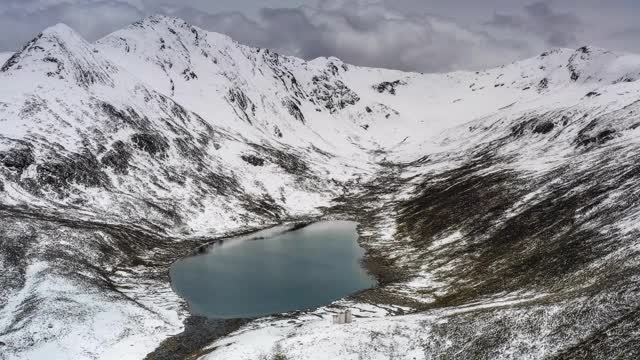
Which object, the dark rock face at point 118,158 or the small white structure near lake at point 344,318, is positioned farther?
the dark rock face at point 118,158

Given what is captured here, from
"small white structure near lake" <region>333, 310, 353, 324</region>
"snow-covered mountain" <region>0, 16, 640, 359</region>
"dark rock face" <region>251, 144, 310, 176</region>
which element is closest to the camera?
"snow-covered mountain" <region>0, 16, 640, 359</region>

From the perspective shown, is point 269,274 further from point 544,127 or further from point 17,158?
point 544,127

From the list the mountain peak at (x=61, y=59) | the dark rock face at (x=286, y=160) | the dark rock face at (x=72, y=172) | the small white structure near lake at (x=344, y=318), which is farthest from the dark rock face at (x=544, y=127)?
the mountain peak at (x=61, y=59)

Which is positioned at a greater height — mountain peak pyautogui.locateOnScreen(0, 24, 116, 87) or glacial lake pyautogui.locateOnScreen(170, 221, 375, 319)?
mountain peak pyautogui.locateOnScreen(0, 24, 116, 87)

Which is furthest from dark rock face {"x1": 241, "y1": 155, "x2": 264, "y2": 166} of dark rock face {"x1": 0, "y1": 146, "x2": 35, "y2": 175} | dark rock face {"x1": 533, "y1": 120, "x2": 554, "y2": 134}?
dark rock face {"x1": 533, "y1": 120, "x2": 554, "y2": 134}

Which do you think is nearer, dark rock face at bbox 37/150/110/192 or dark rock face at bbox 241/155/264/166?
dark rock face at bbox 37/150/110/192

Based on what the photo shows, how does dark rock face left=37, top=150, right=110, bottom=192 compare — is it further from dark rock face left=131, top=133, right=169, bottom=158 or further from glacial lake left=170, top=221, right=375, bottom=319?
glacial lake left=170, top=221, right=375, bottom=319

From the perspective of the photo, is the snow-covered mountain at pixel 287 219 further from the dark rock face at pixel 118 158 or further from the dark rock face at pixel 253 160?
the dark rock face at pixel 253 160
